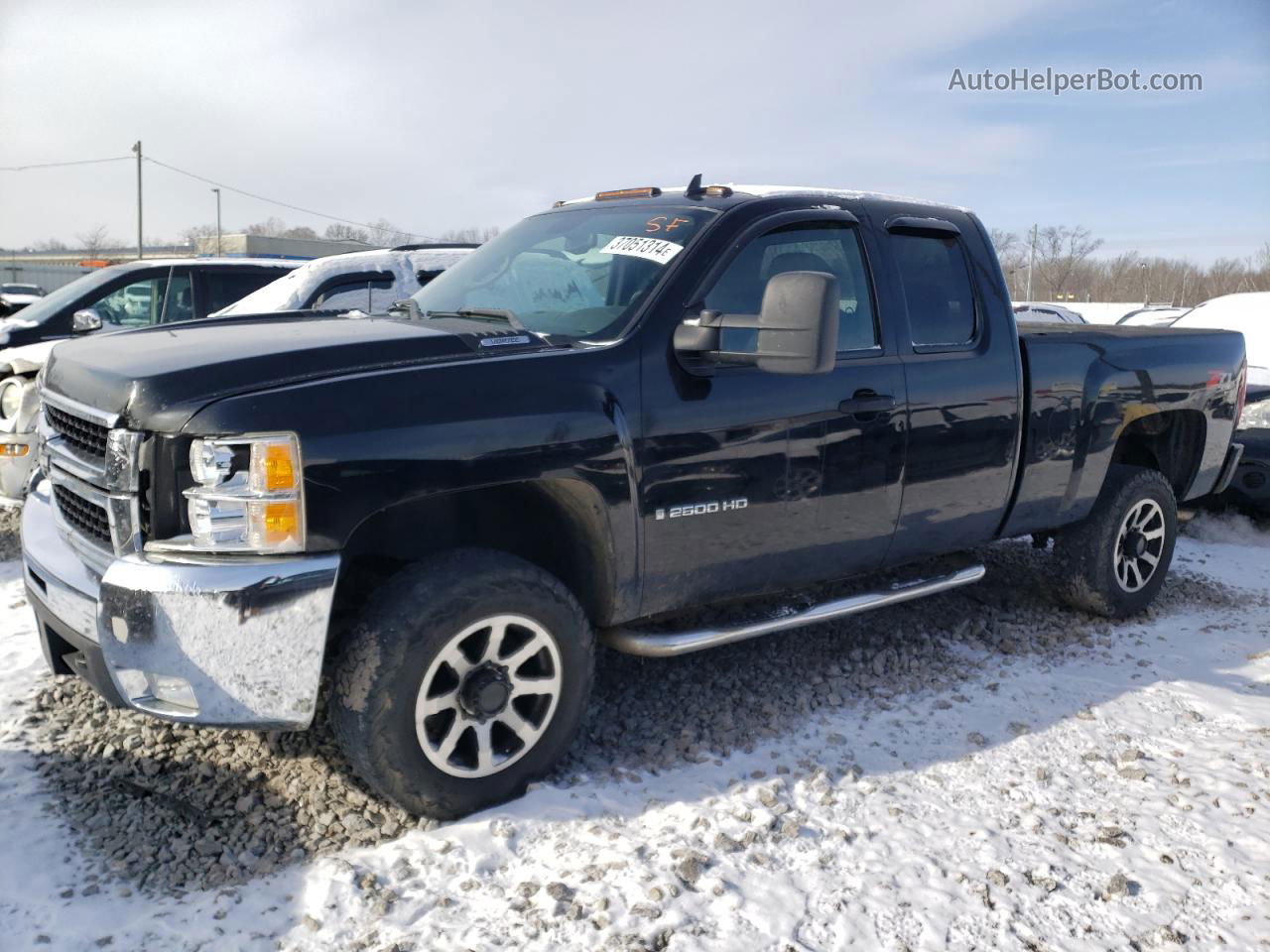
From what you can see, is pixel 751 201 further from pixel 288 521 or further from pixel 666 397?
pixel 288 521

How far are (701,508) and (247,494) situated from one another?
1.49 meters

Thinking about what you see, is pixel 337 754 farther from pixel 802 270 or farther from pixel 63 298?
pixel 63 298

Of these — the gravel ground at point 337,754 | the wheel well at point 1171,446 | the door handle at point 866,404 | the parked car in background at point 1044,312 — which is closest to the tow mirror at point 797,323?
the door handle at point 866,404

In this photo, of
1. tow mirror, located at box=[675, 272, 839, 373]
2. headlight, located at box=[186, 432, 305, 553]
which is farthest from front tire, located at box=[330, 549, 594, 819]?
tow mirror, located at box=[675, 272, 839, 373]

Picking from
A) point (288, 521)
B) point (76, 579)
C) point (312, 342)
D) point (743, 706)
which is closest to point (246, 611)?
point (288, 521)

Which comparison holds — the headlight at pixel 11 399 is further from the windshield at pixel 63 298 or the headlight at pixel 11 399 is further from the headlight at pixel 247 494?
the headlight at pixel 247 494

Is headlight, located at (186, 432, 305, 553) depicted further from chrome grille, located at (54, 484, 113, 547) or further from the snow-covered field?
the snow-covered field

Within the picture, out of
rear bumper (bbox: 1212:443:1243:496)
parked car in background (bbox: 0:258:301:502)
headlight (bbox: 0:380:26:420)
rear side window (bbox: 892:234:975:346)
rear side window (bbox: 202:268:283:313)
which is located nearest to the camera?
rear side window (bbox: 892:234:975:346)

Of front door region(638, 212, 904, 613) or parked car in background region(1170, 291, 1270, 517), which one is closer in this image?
front door region(638, 212, 904, 613)

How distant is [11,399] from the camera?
20.0 ft

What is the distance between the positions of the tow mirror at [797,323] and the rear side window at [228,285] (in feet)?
20.3

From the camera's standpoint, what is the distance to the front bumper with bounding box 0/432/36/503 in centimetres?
572

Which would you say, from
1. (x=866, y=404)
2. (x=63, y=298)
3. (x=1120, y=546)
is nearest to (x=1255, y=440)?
(x=1120, y=546)

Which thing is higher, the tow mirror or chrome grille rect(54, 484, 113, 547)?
the tow mirror
